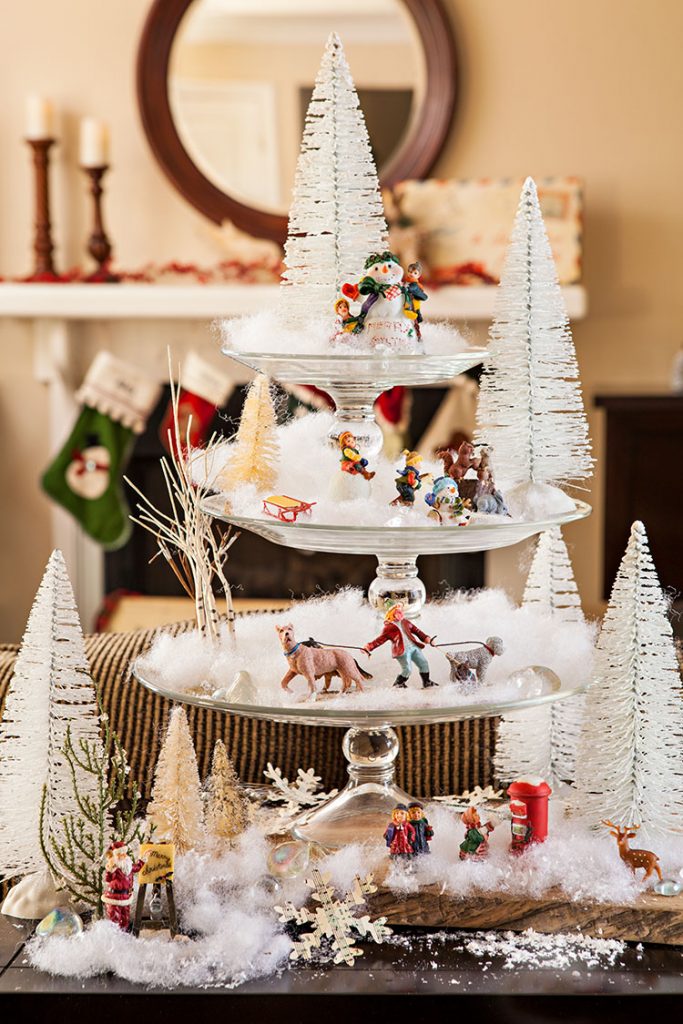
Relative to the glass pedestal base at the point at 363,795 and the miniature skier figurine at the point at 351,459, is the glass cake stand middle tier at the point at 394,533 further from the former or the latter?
the glass pedestal base at the point at 363,795

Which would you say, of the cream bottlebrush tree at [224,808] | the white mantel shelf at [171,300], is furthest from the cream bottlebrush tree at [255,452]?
the white mantel shelf at [171,300]

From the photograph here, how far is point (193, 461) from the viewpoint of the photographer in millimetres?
1253

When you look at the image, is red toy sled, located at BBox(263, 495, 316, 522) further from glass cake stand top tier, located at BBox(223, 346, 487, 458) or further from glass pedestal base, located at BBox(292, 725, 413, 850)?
glass pedestal base, located at BBox(292, 725, 413, 850)

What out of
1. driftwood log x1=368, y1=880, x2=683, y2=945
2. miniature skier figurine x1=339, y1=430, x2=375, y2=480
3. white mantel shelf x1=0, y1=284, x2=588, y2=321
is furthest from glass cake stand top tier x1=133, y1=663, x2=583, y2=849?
→ white mantel shelf x1=0, y1=284, x2=588, y2=321

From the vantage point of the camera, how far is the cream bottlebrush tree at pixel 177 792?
3.88 feet

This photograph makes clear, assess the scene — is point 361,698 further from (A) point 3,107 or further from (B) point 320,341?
(A) point 3,107

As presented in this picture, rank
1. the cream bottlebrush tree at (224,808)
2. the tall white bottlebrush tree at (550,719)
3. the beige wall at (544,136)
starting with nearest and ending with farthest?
the cream bottlebrush tree at (224,808)
the tall white bottlebrush tree at (550,719)
the beige wall at (544,136)

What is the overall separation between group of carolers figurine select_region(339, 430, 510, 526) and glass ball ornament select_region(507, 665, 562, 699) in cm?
15

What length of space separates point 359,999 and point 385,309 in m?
0.59

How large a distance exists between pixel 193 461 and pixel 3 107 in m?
3.09

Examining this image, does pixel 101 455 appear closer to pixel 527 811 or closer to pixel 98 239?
pixel 98 239

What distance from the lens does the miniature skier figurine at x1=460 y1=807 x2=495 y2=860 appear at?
1.17 m

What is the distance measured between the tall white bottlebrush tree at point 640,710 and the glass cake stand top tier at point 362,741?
2.5 inches

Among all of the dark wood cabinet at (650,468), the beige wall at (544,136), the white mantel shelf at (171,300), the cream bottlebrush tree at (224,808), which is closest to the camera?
the cream bottlebrush tree at (224,808)
